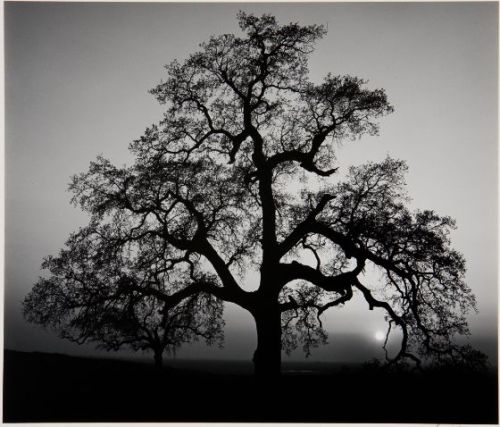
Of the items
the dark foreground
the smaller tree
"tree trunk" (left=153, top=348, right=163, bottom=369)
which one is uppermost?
the smaller tree

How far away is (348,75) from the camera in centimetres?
935

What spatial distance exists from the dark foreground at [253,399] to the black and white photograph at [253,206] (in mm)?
36

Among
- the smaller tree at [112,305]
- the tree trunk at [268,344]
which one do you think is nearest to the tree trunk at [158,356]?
the smaller tree at [112,305]

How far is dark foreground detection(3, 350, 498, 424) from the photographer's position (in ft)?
26.2

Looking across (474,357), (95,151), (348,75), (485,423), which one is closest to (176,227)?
(95,151)

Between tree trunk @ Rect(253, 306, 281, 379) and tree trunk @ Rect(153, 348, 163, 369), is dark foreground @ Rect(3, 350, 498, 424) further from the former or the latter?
tree trunk @ Rect(153, 348, 163, 369)

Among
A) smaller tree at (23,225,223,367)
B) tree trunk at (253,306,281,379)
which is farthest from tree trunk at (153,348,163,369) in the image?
tree trunk at (253,306,281,379)

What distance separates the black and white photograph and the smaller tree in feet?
0.12

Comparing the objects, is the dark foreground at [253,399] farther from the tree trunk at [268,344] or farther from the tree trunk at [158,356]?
the tree trunk at [158,356]

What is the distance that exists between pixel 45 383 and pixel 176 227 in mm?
3538

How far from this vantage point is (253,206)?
9664 mm

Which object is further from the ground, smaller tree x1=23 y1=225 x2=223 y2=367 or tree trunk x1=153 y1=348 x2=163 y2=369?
smaller tree x1=23 y1=225 x2=223 y2=367

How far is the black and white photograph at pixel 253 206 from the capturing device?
844 centimetres

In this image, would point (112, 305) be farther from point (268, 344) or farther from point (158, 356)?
point (268, 344)
